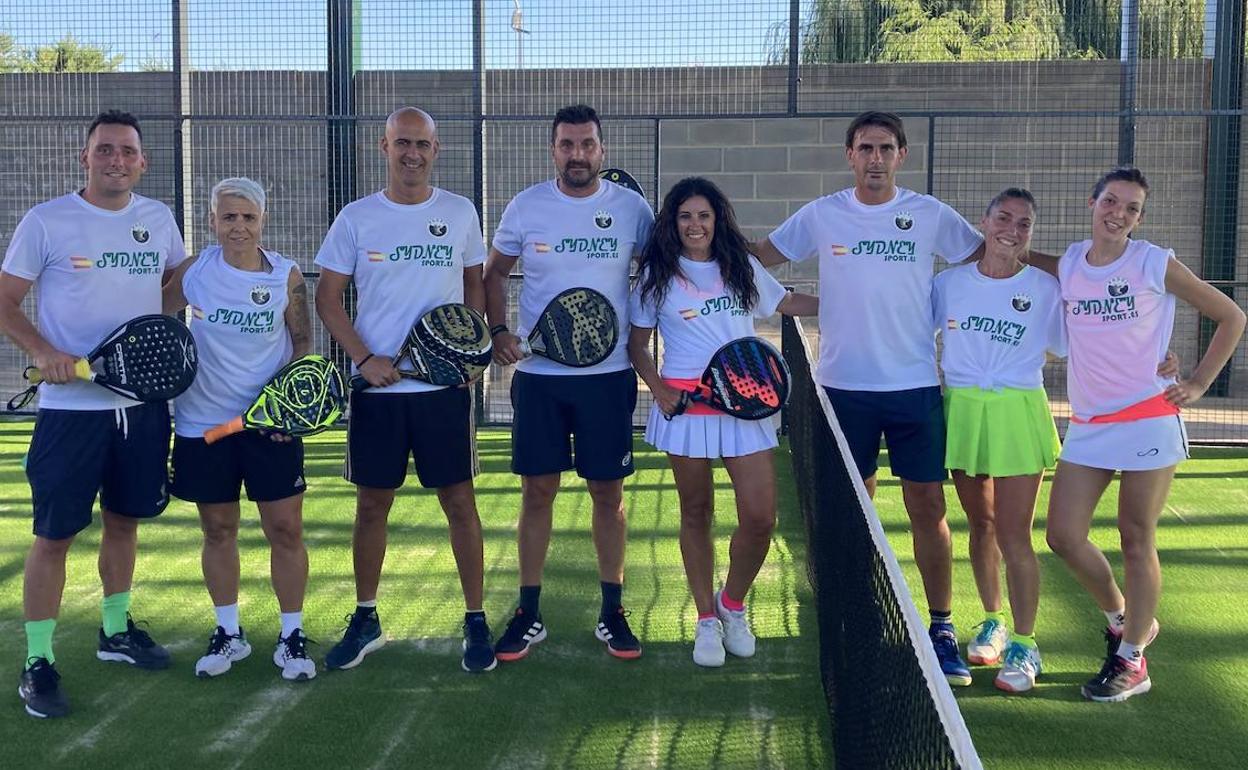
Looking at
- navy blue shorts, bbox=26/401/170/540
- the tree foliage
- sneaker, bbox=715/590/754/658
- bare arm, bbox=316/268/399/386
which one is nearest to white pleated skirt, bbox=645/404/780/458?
sneaker, bbox=715/590/754/658

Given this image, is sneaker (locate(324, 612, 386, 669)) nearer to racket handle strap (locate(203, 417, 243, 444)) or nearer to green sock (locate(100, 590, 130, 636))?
green sock (locate(100, 590, 130, 636))

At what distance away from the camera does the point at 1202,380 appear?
13.2ft

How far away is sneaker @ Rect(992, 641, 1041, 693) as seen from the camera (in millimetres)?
4055

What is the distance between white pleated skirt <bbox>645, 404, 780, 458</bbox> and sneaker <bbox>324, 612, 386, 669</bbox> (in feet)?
4.05

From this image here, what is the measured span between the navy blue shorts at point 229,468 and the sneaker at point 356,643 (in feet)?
1.92

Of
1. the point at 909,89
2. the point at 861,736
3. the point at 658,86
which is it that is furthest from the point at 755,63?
the point at 861,736

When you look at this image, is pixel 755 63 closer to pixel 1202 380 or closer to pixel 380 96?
pixel 380 96

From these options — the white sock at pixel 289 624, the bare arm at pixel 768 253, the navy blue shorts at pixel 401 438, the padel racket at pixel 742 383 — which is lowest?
the white sock at pixel 289 624

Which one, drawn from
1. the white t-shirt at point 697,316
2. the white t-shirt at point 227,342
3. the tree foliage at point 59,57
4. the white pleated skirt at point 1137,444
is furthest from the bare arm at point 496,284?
the tree foliage at point 59,57

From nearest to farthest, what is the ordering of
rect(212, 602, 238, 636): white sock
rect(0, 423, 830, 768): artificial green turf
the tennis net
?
the tennis net, rect(0, 423, 830, 768): artificial green turf, rect(212, 602, 238, 636): white sock

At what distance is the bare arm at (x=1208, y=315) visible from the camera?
392 cm

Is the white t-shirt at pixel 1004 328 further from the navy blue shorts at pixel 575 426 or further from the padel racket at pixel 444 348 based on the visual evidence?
the padel racket at pixel 444 348

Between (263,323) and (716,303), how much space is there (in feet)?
4.92

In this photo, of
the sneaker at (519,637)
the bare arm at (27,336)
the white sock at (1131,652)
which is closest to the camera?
the bare arm at (27,336)
